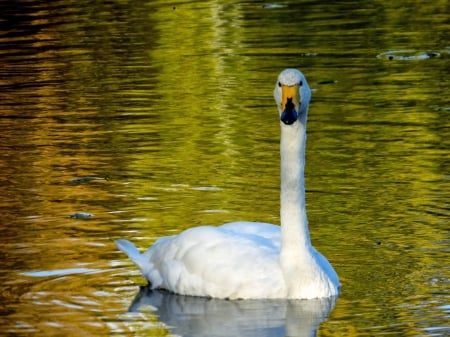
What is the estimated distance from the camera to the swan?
1027 centimetres

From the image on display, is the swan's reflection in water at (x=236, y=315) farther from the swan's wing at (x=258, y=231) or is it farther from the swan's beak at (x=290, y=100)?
the swan's beak at (x=290, y=100)

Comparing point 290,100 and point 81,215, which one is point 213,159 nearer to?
point 81,215

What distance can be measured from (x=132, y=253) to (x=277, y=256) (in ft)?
3.79

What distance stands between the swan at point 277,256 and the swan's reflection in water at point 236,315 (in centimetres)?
8

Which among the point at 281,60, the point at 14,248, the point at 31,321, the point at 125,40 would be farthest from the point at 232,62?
the point at 31,321

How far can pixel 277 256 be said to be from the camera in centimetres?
1044

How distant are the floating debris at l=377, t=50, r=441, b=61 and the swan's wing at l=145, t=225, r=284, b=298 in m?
11.7

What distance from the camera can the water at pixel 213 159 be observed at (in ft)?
33.1

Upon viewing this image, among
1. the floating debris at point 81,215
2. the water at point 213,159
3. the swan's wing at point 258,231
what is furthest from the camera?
the floating debris at point 81,215

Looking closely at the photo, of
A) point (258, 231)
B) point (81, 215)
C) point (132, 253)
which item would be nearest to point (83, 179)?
point (81, 215)

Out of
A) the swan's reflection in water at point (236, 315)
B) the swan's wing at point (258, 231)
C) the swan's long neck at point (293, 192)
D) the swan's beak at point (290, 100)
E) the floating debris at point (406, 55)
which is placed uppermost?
the swan's beak at point (290, 100)

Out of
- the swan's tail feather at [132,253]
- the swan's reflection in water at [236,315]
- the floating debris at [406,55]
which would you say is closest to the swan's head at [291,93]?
the swan's reflection in water at [236,315]

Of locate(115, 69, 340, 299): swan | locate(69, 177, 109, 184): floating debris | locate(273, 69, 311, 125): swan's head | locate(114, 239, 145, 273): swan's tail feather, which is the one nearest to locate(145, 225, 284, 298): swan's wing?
locate(115, 69, 340, 299): swan

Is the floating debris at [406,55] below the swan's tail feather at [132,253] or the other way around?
below
